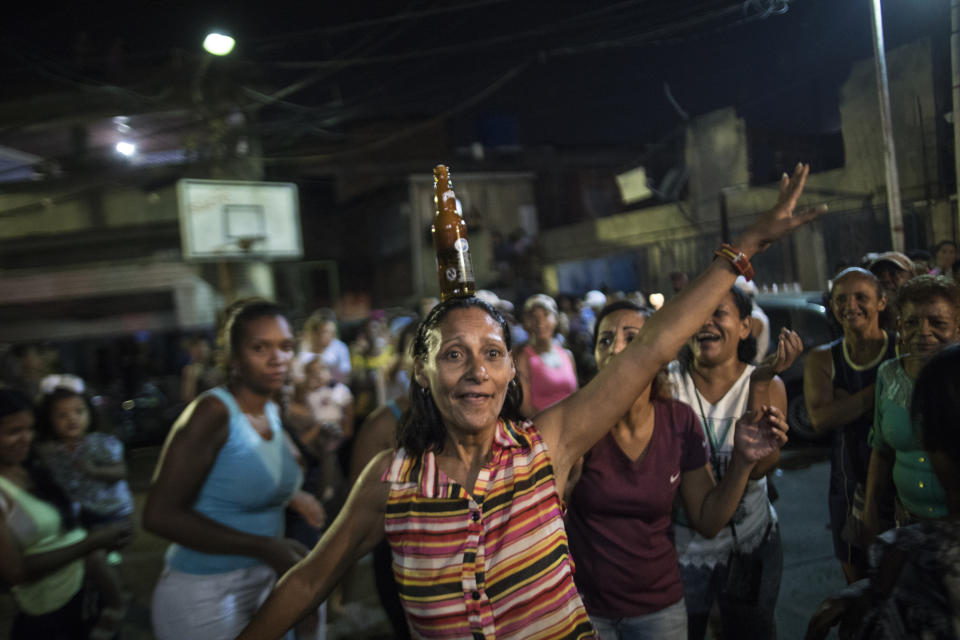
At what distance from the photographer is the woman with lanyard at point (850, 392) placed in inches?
122

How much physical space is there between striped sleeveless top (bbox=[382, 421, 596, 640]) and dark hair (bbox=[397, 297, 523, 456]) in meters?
0.10

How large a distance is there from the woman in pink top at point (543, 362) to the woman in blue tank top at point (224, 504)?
311 cm

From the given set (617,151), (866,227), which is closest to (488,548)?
(866,227)

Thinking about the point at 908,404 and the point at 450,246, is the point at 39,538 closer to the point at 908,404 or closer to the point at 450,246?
the point at 450,246

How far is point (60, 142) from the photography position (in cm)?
1806

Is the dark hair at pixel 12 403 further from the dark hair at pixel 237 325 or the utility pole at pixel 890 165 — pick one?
the utility pole at pixel 890 165

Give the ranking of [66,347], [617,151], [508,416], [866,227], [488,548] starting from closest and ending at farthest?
[488,548] → [508,416] → [866,227] → [66,347] → [617,151]

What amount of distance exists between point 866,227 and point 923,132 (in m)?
1.87

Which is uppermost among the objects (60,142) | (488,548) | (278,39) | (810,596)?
(60,142)

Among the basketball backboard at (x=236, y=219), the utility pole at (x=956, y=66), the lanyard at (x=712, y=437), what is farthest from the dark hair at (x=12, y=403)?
the basketball backboard at (x=236, y=219)

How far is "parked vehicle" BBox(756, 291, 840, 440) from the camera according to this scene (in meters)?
7.68

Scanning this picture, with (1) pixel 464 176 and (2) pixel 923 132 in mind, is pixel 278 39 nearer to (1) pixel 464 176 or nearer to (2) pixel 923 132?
(2) pixel 923 132

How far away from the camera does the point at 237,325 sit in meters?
2.59

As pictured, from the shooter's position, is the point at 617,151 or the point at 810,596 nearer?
the point at 810,596
